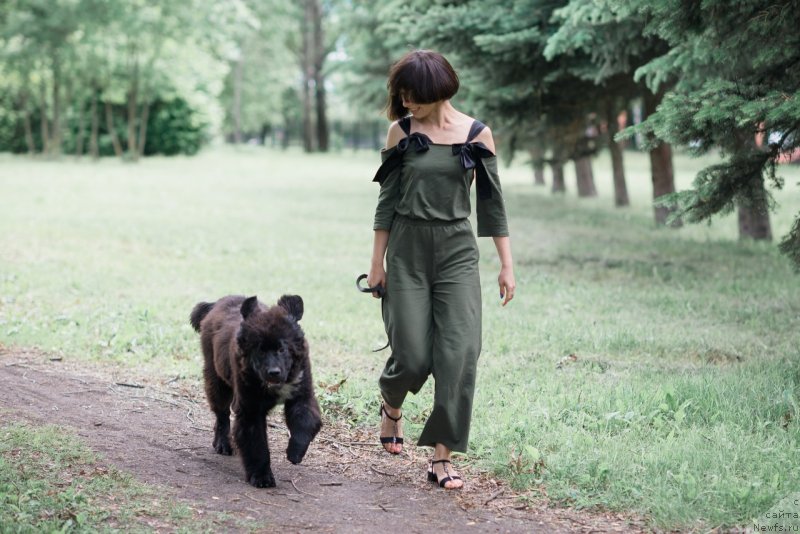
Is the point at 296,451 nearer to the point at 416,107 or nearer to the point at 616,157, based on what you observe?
the point at 416,107

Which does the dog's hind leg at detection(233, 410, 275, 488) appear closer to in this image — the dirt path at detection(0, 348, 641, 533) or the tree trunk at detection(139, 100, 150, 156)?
the dirt path at detection(0, 348, 641, 533)

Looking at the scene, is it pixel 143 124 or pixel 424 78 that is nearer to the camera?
pixel 424 78

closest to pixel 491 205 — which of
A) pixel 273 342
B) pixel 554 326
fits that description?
pixel 273 342

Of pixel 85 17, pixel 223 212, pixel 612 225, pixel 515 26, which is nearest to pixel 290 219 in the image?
pixel 223 212

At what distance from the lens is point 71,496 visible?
5.04m

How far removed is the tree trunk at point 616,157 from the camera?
18047 millimetres

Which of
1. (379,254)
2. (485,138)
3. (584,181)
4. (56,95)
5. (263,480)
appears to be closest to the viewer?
(485,138)

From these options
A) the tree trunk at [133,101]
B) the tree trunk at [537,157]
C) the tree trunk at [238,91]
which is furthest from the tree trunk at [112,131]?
the tree trunk at [537,157]

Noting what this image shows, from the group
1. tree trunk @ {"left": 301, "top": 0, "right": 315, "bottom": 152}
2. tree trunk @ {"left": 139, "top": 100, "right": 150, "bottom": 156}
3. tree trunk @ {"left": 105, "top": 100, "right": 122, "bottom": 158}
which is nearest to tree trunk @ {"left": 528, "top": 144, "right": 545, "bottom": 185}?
tree trunk @ {"left": 139, "top": 100, "right": 150, "bottom": 156}

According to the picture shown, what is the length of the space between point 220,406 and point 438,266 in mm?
1931

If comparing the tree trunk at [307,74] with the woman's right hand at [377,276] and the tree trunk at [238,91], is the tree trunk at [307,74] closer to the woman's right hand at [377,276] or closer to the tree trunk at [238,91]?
the tree trunk at [238,91]

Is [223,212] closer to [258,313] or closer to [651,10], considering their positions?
[651,10]

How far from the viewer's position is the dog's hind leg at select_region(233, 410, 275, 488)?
18.4ft

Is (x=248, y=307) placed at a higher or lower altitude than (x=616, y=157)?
lower
